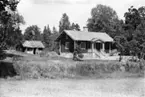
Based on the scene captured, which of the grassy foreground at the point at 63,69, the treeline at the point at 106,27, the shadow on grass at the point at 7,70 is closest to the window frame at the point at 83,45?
the treeline at the point at 106,27

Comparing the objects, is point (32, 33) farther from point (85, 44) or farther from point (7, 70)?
point (7, 70)

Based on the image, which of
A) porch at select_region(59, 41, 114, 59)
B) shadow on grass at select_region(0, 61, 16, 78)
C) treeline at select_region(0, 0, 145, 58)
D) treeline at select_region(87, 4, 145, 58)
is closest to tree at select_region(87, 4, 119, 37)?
treeline at select_region(0, 0, 145, 58)

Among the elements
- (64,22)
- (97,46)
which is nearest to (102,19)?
(64,22)

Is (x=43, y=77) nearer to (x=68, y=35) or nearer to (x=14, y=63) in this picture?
(x=14, y=63)

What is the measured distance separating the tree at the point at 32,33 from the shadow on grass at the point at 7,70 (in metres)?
67.2

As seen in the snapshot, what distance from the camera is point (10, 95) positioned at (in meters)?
15.4

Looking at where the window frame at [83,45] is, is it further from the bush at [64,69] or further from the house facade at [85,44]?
the bush at [64,69]

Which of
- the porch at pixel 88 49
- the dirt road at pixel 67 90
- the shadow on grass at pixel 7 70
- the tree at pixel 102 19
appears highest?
the tree at pixel 102 19

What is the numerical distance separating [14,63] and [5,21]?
24.5 feet

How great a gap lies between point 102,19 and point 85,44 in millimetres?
38617

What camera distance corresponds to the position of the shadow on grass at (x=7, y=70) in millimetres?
26728

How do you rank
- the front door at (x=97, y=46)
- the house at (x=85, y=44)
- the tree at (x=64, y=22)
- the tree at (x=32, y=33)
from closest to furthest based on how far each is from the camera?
the house at (x=85, y=44), the front door at (x=97, y=46), the tree at (x=32, y=33), the tree at (x=64, y=22)

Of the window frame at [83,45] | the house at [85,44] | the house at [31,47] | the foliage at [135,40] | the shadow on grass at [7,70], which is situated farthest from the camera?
the house at [31,47]

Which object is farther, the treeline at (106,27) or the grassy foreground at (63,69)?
the grassy foreground at (63,69)
